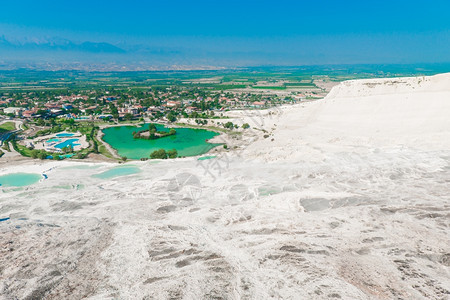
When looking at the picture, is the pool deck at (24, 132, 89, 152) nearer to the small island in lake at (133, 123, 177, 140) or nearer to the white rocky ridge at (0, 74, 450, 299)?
the small island in lake at (133, 123, 177, 140)

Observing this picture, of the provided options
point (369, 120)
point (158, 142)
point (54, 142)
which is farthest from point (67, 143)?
point (369, 120)

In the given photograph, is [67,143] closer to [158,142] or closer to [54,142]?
[54,142]

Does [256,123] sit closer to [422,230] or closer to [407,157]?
[407,157]

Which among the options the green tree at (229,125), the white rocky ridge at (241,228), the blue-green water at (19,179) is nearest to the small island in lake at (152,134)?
the green tree at (229,125)

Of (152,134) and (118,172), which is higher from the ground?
(152,134)

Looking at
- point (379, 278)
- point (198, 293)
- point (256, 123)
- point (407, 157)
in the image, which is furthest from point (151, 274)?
point (256, 123)

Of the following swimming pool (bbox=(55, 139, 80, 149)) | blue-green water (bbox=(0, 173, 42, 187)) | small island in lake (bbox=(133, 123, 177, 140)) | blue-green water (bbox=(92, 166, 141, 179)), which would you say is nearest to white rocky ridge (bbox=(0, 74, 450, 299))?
blue-green water (bbox=(92, 166, 141, 179))

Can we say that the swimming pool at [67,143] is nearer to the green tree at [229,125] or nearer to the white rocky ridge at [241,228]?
the white rocky ridge at [241,228]
